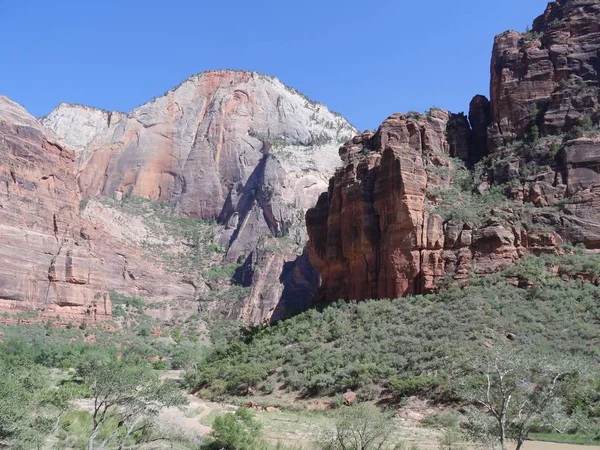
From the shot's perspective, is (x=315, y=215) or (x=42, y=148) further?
(x=42, y=148)

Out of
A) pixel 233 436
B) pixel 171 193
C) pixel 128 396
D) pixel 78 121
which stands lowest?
pixel 233 436

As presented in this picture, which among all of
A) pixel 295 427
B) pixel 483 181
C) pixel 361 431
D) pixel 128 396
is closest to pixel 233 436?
pixel 128 396

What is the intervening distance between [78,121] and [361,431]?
164 meters

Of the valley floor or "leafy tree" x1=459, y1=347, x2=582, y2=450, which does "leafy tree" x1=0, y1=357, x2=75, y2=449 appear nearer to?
the valley floor

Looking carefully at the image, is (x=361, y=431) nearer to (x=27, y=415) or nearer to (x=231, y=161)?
(x=27, y=415)

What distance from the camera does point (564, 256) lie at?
44.3 metres

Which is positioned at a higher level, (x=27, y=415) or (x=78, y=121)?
(x=78, y=121)

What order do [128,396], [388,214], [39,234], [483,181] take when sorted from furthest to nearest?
1. [39,234]
2. [483,181]
3. [388,214]
4. [128,396]

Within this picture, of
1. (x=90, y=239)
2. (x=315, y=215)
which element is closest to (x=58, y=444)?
(x=315, y=215)

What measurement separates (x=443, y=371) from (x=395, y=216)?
1706 cm

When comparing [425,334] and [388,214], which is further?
[388,214]

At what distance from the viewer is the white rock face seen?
164m

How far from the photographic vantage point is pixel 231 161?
13550 centimetres

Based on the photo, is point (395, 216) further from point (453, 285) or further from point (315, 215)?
point (315, 215)
